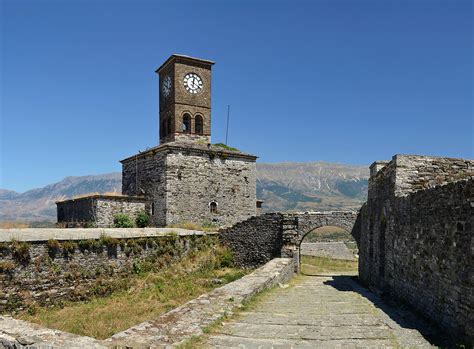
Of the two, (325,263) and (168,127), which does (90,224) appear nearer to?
(168,127)

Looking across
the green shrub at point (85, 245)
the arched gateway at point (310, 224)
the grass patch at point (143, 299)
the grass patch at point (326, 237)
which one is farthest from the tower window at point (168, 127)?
the grass patch at point (326, 237)

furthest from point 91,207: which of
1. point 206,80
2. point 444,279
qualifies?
point 444,279

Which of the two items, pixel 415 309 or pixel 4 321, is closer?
pixel 4 321

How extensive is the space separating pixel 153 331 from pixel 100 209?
18191 millimetres

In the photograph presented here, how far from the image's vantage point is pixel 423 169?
12234 millimetres

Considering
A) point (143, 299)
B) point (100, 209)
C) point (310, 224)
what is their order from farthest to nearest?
point (100, 209) → point (310, 224) → point (143, 299)

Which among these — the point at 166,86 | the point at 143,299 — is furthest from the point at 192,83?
the point at 143,299

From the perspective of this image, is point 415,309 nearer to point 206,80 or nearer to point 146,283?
point 146,283

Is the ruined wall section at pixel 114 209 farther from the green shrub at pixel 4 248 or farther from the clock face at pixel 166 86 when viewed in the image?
the green shrub at pixel 4 248

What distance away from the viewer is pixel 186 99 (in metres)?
29.8

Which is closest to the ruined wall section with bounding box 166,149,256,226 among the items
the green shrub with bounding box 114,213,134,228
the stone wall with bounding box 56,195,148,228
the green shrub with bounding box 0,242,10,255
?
the green shrub with bounding box 114,213,134,228

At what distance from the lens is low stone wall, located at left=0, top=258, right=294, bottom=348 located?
6691 mm

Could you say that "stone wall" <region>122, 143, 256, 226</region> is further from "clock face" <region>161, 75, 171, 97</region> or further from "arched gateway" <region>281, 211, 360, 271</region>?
"arched gateway" <region>281, 211, 360, 271</region>

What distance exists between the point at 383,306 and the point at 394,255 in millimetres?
1819
